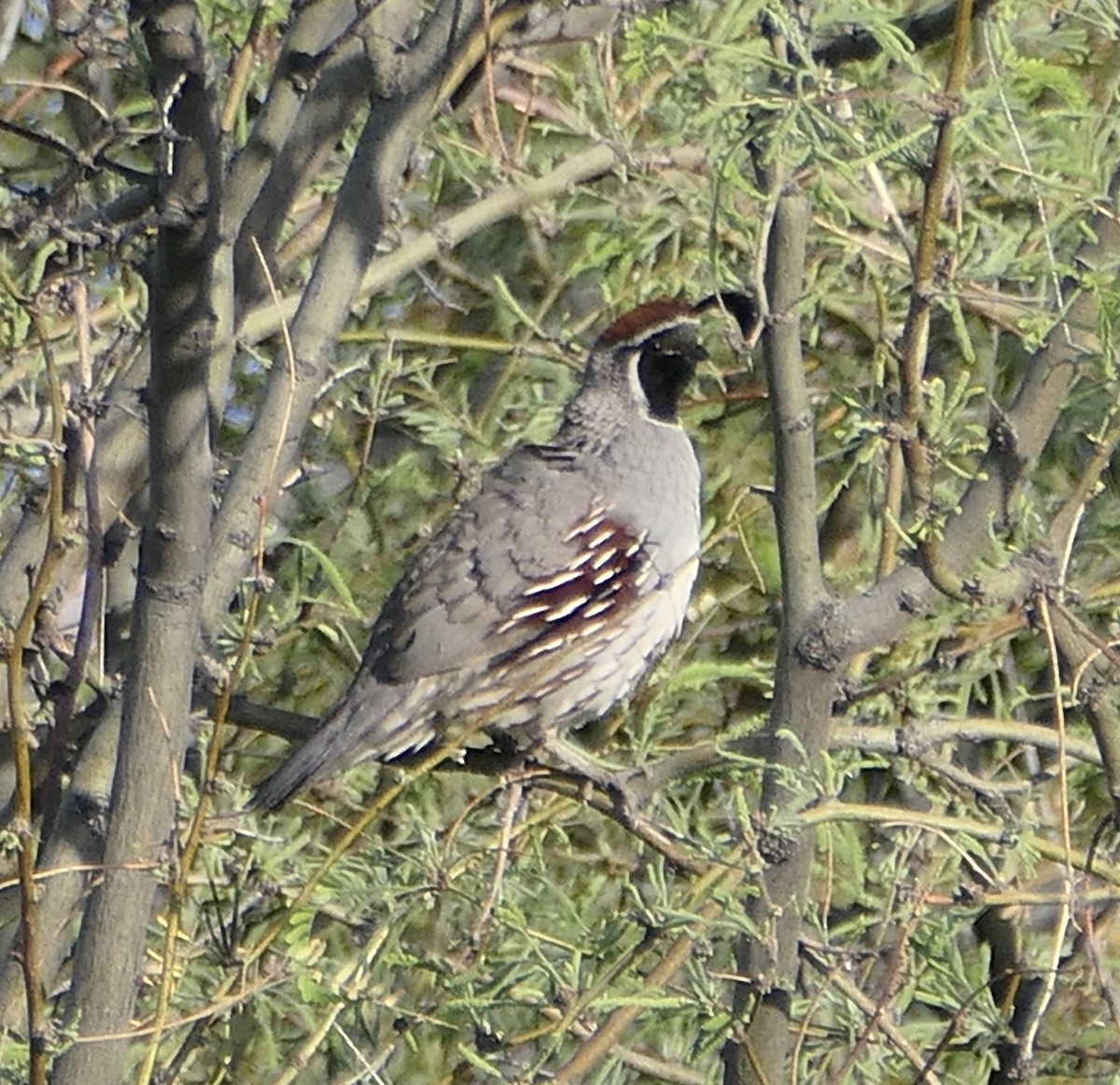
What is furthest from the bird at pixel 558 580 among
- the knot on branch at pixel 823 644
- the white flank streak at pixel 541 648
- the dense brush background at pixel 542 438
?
the knot on branch at pixel 823 644

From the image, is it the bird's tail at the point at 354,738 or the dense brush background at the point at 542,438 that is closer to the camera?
the dense brush background at the point at 542,438

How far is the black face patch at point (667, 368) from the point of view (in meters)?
4.36

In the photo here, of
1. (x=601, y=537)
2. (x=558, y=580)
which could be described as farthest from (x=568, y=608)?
(x=601, y=537)

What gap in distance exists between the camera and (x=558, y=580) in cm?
419

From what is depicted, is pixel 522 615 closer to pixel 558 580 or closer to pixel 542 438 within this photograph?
pixel 558 580

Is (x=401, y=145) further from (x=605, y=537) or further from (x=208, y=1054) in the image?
(x=208, y=1054)

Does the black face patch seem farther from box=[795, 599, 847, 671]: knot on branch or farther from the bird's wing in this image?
box=[795, 599, 847, 671]: knot on branch

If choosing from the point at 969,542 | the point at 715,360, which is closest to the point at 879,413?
the point at 969,542

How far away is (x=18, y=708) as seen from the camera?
2400 mm

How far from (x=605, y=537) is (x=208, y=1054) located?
1.44m

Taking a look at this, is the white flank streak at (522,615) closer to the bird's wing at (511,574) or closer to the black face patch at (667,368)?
the bird's wing at (511,574)

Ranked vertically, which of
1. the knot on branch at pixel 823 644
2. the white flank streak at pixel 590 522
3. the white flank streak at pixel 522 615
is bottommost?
the white flank streak at pixel 522 615

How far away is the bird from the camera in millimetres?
3992

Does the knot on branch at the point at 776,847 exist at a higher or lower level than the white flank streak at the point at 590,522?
higher
